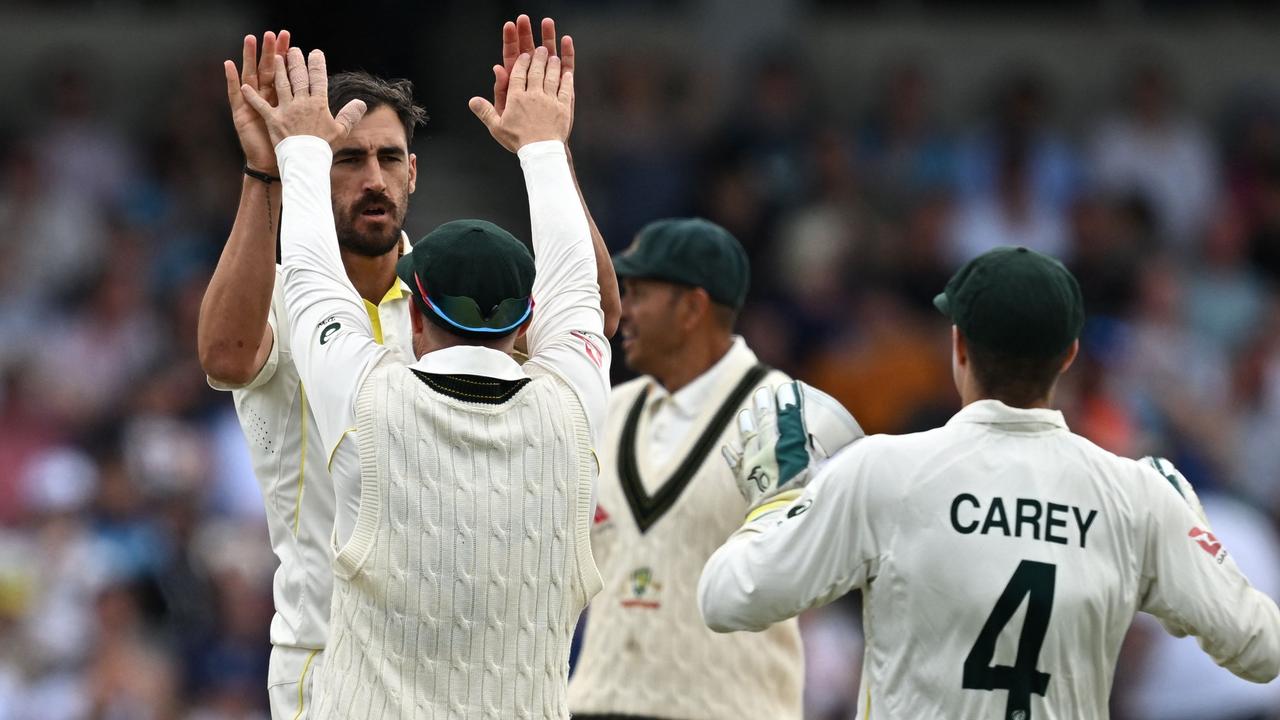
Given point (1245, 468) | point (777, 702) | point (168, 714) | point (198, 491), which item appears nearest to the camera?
point (777, 702)

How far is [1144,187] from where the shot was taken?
1252 cm

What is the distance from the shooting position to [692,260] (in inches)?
240

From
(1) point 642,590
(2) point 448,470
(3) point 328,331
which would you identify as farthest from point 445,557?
(1) point 642,590

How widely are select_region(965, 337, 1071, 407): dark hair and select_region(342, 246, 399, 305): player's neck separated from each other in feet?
4.84

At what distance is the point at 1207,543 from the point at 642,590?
2.15 m

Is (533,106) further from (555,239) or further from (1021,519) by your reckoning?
(1021,519)

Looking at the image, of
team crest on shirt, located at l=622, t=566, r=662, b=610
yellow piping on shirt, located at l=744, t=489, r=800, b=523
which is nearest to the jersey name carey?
yellow piping on shirt, located at l=744, t=489, r=800, b=523

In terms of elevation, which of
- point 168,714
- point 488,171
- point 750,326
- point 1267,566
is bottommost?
point 168,714

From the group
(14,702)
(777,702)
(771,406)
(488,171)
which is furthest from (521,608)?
(488,171)

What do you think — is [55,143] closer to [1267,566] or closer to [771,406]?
[1267,566]

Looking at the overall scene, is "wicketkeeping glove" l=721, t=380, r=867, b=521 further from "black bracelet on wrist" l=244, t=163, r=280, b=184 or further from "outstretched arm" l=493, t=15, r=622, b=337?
"black bracelet on wrist" l=244, t=163, r=280, b=184

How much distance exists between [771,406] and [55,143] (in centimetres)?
911

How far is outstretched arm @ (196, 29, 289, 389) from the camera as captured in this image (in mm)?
4219

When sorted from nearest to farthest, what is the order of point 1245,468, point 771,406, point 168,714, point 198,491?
point 771,406 < point 168,714 < point 198,491 < point 1245,468
